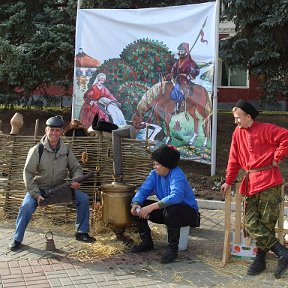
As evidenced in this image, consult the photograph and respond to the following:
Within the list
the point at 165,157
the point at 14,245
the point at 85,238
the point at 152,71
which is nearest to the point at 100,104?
the point at 152,71

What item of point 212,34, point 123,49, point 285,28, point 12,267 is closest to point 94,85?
point 123,49

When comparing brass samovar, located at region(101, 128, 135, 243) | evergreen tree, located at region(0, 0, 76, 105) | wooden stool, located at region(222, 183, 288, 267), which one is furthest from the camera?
evergreen tree, located at region(0, 0, 76, 105)

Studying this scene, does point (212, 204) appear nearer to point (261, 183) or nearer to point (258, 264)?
point (258, 264)

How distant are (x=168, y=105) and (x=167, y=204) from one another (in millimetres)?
3560

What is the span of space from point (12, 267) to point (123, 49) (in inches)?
198

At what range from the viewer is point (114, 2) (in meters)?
10.6

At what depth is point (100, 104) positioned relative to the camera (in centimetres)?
906

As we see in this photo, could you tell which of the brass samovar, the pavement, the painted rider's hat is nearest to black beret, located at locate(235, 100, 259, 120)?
the pavement

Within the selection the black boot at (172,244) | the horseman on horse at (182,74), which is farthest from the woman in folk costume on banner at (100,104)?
the black boot at (172,244)

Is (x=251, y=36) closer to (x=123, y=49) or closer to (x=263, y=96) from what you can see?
(x=263, y=96)

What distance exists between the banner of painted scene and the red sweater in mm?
3324

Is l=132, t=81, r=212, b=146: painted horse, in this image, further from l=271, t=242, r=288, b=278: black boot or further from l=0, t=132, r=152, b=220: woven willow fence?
l=271, t=242, r=288, b=278: black boot

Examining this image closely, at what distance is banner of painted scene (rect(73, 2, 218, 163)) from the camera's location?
8.28m

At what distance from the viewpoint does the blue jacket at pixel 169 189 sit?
5.22m
